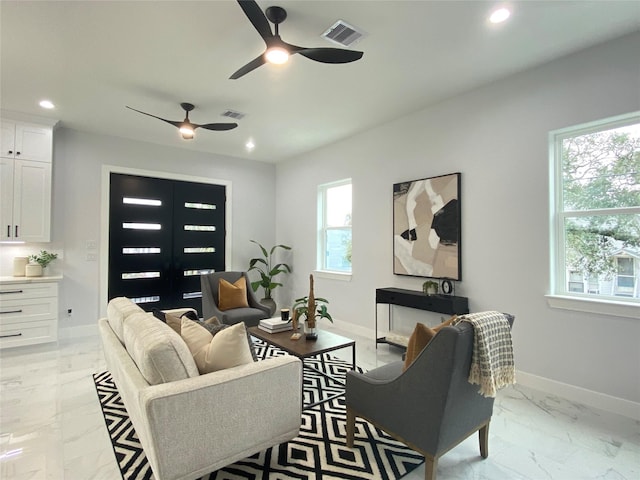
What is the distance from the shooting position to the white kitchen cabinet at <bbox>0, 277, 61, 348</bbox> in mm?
3816

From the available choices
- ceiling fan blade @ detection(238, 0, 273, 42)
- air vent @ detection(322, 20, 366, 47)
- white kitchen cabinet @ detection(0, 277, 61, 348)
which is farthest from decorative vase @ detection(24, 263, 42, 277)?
air vent @ detection(322, 20, 366, 47)

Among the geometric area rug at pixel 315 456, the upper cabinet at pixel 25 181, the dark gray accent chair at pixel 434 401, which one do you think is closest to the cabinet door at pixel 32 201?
the upper cabinet at pixel 25 181

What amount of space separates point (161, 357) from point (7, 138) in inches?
164

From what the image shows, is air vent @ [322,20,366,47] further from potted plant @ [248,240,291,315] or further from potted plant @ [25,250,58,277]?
potted plant @ [25,250,58,277]

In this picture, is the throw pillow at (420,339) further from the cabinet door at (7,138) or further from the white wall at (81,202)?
the cabinet door at (7,138)

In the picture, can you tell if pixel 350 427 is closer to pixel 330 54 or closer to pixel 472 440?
pixel 472 440

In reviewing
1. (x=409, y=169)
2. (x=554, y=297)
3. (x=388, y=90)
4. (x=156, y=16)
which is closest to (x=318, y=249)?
(x=409, y=169)

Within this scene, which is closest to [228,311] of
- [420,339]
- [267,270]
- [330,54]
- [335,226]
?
[335,226]

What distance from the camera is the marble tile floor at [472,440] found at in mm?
1889

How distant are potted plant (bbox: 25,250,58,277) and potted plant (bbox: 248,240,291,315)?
2743 millimetres

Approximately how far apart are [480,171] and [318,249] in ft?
9.37

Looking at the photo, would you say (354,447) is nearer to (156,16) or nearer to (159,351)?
(159,351)

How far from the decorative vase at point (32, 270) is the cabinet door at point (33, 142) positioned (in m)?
1.30

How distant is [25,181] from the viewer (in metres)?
4.06
